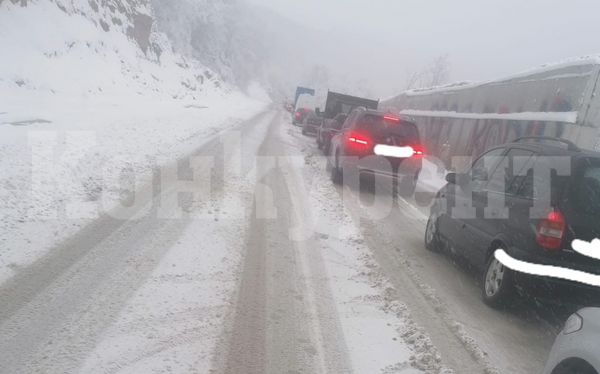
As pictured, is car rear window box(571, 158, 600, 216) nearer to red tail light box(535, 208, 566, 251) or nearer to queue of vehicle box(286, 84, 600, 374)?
queue of vehicle box(286, 84, 600, 374)

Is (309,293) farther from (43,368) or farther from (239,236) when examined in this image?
(43,368)

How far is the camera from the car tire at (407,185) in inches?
439

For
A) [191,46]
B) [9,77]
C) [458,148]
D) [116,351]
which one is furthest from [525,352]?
[191,46]

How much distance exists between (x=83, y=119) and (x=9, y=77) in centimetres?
840

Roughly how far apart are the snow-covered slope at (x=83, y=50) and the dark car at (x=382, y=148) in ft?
Answer: 49.1

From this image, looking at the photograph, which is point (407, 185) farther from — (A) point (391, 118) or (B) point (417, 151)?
(A) point (391, 118)

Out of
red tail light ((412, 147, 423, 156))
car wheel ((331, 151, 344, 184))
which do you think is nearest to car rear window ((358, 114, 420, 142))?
red tail light ((412, 147, 423, 156))

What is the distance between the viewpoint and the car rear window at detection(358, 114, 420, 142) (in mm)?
10891

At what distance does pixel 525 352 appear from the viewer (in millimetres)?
4297

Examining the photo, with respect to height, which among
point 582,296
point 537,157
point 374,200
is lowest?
point 374,200

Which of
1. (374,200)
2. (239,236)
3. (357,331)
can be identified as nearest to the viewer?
(357,331)

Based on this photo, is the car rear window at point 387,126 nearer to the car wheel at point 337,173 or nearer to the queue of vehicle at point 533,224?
the car wheel at point 337,173

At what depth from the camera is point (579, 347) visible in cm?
288

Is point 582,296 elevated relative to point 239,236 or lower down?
elevated
